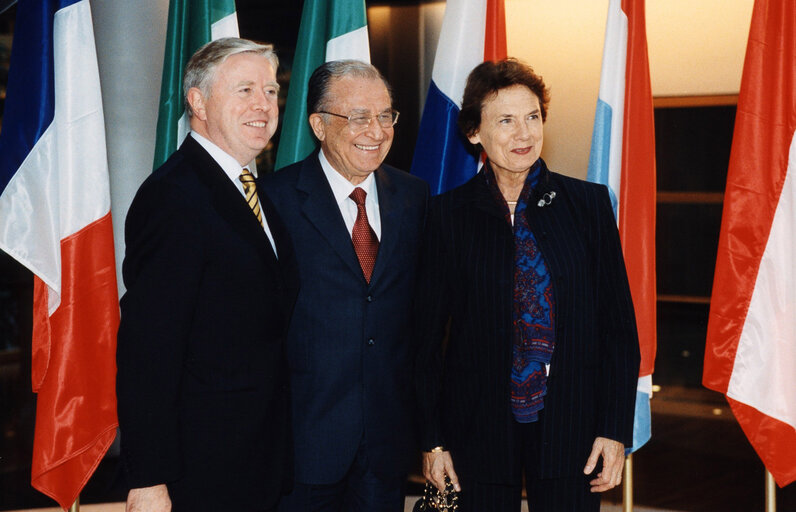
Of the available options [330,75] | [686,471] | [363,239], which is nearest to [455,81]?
[330,75]

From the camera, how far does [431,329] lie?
218 cm

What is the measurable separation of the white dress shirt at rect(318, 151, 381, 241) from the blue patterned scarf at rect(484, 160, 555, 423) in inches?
16.5

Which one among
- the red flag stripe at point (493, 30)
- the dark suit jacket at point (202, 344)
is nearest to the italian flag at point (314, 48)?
the red flag stripe at point (493, 30)

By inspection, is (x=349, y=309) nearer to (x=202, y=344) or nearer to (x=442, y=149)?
(x=202, y=344)

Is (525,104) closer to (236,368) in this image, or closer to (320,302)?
(320,302)

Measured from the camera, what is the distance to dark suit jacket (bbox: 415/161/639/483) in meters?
2.05

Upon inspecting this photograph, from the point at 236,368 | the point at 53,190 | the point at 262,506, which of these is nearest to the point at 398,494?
the point at 262,506

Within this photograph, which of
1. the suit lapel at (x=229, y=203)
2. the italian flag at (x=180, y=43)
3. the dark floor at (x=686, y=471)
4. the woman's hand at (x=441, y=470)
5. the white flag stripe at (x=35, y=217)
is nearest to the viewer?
the suit lapel at (x=229, y=203)

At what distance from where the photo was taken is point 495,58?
2.99 meters

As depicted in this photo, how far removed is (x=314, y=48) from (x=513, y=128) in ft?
3.78

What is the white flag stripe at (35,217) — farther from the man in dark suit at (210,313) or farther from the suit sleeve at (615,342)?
the suit sleeve at (615,342)

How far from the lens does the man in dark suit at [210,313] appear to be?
1.72 meters

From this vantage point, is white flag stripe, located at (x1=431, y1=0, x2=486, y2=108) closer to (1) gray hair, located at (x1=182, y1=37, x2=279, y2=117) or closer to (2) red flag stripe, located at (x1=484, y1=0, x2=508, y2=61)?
(2) red flag stripe, located at (x1=484, y1=0, x2=508, y2=61)

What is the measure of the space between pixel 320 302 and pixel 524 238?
553mm
